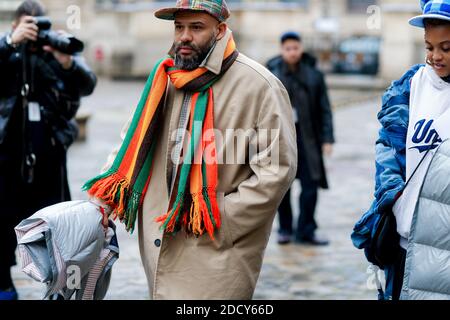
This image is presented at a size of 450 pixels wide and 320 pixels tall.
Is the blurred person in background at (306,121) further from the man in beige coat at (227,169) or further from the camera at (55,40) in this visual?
the man in beige coat at (227,169)

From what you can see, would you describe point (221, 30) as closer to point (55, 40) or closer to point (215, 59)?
point (215, 59)

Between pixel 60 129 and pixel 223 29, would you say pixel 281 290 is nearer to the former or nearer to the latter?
pixel 60 129

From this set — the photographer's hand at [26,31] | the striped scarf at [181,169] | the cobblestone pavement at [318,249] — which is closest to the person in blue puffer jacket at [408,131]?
the striped scarf at [181,169]

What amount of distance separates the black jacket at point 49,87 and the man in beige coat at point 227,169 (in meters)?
1.99

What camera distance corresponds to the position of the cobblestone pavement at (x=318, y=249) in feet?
22.0

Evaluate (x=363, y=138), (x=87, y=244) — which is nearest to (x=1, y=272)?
(x=87, y=244)

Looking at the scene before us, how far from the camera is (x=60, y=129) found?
19.8ft

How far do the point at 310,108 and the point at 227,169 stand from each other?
4289 mm

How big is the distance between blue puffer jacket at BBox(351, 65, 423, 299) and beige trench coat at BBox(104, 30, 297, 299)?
383 mm

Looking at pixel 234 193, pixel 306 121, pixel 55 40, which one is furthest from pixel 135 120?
pixel 306 121

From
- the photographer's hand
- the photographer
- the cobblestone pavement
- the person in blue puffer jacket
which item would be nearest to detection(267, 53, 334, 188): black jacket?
the cobblestone pavement

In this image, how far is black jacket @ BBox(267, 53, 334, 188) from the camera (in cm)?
817
